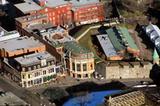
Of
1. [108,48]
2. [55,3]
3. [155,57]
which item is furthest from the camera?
[55,3]

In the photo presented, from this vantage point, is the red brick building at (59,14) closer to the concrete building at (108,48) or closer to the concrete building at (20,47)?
the concrete building at (108,48)

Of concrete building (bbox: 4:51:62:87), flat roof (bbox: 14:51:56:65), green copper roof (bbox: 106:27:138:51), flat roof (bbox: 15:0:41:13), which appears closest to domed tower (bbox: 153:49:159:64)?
green copper roof (bbox: 106:27:138:51)

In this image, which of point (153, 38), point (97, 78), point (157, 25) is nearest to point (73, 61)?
point (97, 78)

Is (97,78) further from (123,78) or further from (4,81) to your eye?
(4,81)

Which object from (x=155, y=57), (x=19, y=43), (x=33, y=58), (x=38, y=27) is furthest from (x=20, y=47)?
(x=155, y=57)

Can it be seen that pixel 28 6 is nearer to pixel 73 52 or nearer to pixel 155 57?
pixel 73 52

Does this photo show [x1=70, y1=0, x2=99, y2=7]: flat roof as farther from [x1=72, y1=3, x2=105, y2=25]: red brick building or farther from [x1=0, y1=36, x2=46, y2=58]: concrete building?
[x1=0, y1=36, x2=46, y2=58]: concrete building

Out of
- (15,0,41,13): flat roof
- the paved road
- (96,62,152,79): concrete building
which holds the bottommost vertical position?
the paved road
